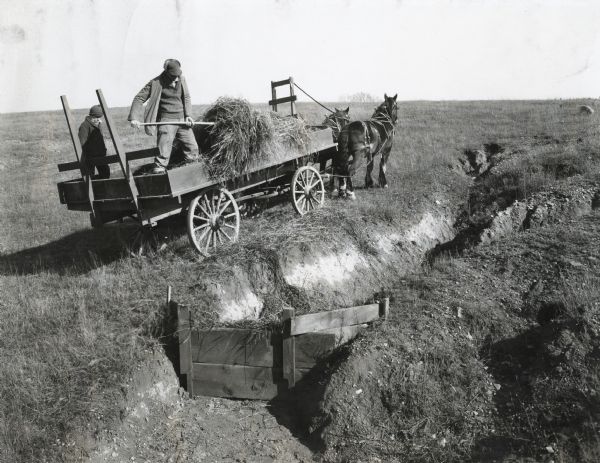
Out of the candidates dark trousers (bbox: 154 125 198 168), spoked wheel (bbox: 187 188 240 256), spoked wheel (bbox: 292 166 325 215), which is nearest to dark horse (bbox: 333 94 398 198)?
spoked wheel (bbox: 292 166 325 215)

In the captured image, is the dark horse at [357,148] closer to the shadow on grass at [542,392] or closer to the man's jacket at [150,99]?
the man's jacket at [150,99]

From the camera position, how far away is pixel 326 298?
859cm

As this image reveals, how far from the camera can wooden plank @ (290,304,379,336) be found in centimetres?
676

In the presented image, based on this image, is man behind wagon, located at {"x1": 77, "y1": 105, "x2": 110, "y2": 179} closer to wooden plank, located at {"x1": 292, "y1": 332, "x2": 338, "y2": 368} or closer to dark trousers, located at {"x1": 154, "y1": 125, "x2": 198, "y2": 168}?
dark trousers, located at {"x1": 154, "y1": 125, "x2": 198, "y2": 168}

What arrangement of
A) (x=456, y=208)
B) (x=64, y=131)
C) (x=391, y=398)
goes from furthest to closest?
(x=64, y=131) < (x=456, y=208) < (x=391, y=398)

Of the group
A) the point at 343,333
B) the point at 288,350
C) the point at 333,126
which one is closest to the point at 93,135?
the point at 288,350

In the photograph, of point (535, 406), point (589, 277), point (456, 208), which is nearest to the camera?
point (535, 406)

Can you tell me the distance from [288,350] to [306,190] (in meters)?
4.12

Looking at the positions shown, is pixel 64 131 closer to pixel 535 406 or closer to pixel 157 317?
pixel 157 317

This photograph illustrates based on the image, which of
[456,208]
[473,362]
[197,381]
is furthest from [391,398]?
[456,208]

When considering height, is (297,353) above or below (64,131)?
below

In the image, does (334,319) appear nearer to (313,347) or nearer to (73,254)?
(313,347)

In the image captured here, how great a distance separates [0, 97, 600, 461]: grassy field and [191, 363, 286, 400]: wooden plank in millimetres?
893

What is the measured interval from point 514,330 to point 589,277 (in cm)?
154
